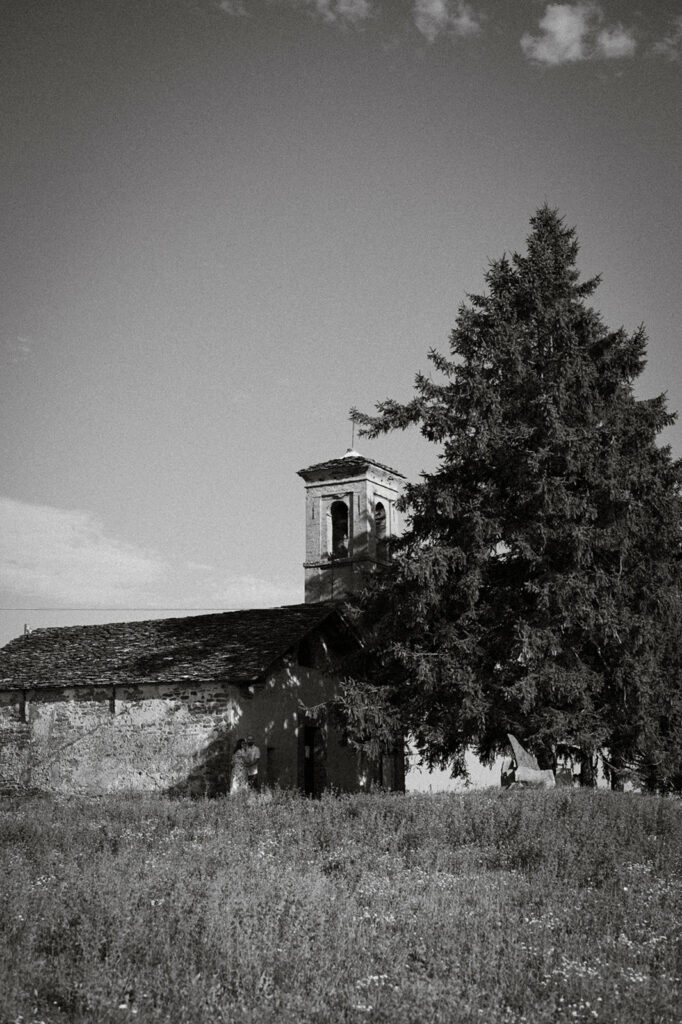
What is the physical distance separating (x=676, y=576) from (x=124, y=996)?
1502cm

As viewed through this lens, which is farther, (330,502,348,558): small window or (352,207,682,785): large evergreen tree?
(330,502,348,558): small window

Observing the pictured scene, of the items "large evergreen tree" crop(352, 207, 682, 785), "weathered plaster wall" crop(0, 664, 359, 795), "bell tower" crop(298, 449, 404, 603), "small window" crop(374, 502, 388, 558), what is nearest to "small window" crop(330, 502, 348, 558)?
"bell tower" crop(298, 449, 404, 603)

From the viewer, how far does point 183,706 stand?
64.5 feet

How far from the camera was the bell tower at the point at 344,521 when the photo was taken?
87.9ft

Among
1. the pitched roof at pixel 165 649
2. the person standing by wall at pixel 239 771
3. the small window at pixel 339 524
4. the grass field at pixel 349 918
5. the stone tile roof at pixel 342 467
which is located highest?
the stone tile roof at pixel 342 467

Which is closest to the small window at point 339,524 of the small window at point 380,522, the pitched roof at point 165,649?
the small window at point 380,522

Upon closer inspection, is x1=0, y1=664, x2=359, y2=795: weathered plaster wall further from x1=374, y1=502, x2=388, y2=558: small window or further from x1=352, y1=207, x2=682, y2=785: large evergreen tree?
x1=374, y1=502, x2=388, y2=558: small window

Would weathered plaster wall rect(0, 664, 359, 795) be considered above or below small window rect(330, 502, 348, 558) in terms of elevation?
below

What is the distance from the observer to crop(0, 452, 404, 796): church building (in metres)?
19.3

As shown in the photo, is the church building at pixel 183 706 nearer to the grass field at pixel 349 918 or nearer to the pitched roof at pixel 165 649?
the pitched roof at pixel 165 649

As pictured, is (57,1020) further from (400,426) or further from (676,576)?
(676,576)

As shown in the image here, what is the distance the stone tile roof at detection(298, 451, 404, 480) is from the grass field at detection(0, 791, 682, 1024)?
1652cm

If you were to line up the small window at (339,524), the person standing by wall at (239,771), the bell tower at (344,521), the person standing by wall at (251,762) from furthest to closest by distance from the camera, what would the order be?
1. the small window at (339,524)
2. the bell tower at (344,521)
3. the person standing by wall at (251,762)
4. the person standing by wall at (239,771)

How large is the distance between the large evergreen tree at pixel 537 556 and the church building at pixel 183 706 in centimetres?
216
